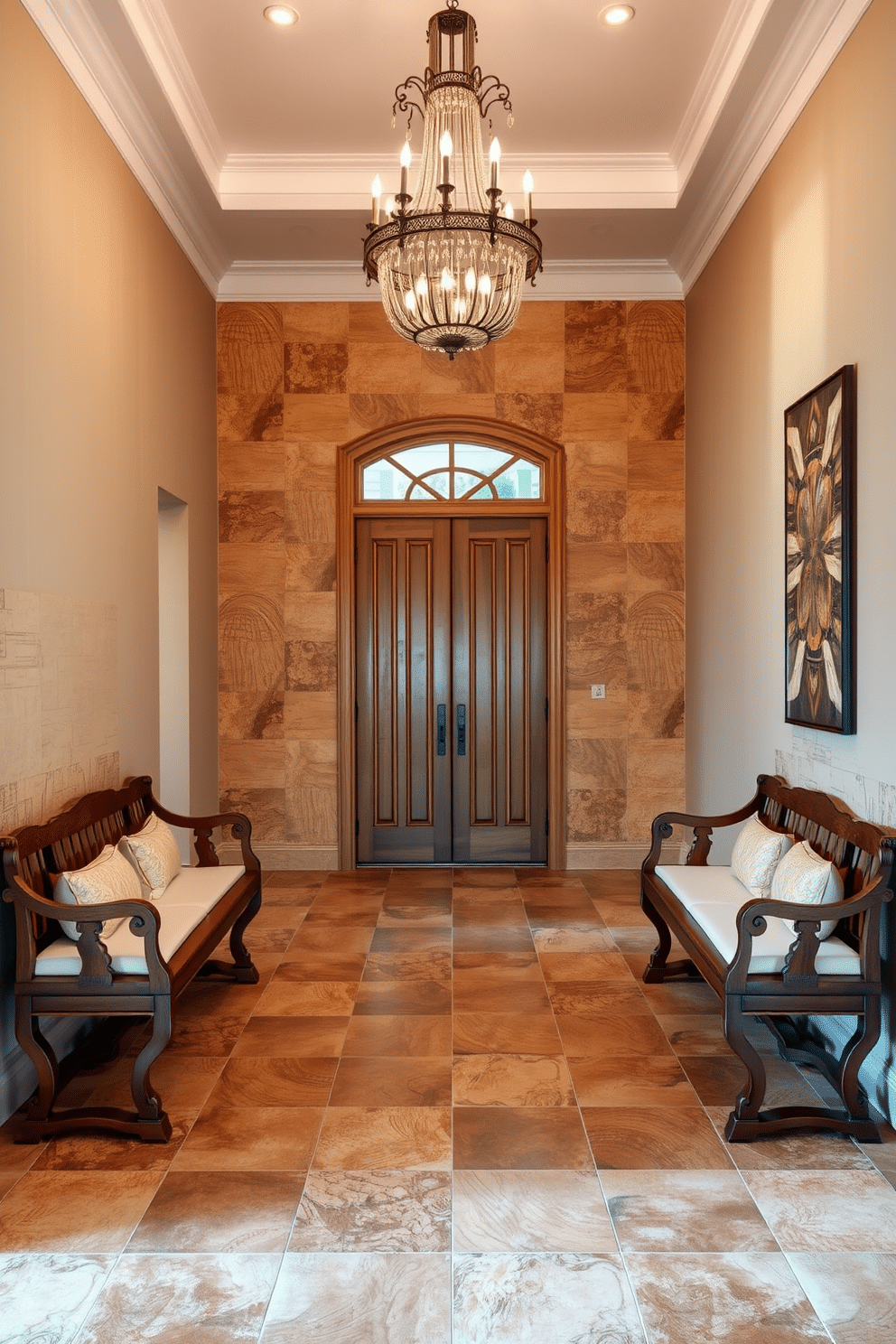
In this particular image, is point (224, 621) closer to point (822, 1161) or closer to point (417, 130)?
A: point (417, 130)

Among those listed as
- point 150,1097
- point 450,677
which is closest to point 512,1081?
point 150,1097

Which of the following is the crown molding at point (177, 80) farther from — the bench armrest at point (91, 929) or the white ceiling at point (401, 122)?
the bench armrest at point (91, 929)

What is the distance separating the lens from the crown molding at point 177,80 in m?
4.24

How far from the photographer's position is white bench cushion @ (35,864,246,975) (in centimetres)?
322

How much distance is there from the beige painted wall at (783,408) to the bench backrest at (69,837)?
2.95m

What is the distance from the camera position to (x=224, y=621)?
6.93 m

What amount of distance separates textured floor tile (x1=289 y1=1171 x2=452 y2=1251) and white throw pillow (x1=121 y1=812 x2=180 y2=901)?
64.6 inches

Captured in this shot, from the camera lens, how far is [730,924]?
3670mm

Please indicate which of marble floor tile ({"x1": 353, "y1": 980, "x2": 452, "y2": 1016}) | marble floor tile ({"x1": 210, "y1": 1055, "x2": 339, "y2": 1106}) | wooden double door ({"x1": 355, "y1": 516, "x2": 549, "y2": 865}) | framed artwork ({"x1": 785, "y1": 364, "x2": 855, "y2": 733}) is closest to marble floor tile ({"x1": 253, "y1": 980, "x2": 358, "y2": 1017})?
marble floor tile ({"x1": 353, "y1": 980, "x2": 452, "y2": 1016})

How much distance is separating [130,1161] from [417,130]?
17.4 feet

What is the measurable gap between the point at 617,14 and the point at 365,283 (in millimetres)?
2741

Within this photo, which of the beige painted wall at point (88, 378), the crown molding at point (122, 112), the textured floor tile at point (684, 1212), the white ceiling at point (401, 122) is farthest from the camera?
the white ceiling at point (401, 122)

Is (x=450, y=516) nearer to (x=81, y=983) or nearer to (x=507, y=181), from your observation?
(x=507, y=181)

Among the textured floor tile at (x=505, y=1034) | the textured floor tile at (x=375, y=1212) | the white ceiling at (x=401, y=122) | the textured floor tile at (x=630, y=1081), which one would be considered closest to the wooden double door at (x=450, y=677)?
the white ceiling at (x=401, y=122)
